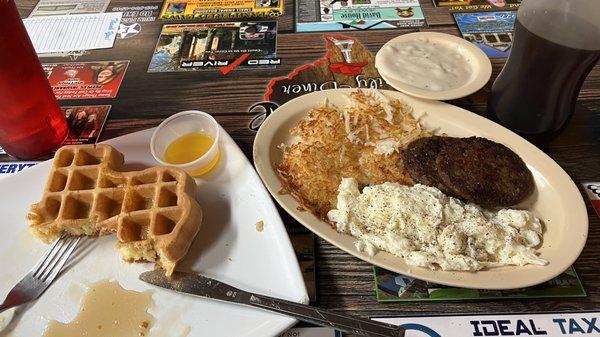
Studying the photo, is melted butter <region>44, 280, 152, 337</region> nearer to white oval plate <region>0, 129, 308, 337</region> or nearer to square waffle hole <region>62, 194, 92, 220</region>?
white oval plate <region>0, 129, 308, 337</region>

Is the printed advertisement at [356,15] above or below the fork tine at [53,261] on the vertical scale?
above

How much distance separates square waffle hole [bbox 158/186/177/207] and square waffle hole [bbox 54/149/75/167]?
1.00ft

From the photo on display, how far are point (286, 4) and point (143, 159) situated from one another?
0.99m

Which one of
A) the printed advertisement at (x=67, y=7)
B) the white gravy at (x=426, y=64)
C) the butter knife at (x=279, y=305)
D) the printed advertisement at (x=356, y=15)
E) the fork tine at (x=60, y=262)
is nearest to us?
the butter knife at (x=279, y=305)

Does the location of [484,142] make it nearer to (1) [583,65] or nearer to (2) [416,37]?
(1) [583,65]

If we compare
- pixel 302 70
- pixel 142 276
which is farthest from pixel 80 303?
pixel 302 70

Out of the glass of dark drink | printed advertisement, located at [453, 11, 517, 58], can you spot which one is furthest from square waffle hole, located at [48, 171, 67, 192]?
printed advertisement, located at [453, 11, 517, 58]

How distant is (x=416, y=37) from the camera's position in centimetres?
156

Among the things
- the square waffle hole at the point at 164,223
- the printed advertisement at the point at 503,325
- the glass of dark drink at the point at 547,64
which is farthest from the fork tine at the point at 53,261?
the glass of dark drink at the point at 547,64

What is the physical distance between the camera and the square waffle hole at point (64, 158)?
1.26 m

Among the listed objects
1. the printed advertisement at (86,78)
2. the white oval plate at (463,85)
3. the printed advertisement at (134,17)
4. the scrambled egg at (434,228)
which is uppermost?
the white oval plate at (463,85)

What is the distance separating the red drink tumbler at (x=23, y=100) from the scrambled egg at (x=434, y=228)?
88 centimetres

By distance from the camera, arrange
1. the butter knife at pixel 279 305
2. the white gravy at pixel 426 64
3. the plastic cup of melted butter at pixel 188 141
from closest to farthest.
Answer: the butter knife at pixel 279 305 < the plastic cup of melted butter at pixel 188 141 < the white gravy at pixel 426 64

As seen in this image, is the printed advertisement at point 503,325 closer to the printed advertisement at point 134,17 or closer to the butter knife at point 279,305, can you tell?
the butter knife at point 279,305
